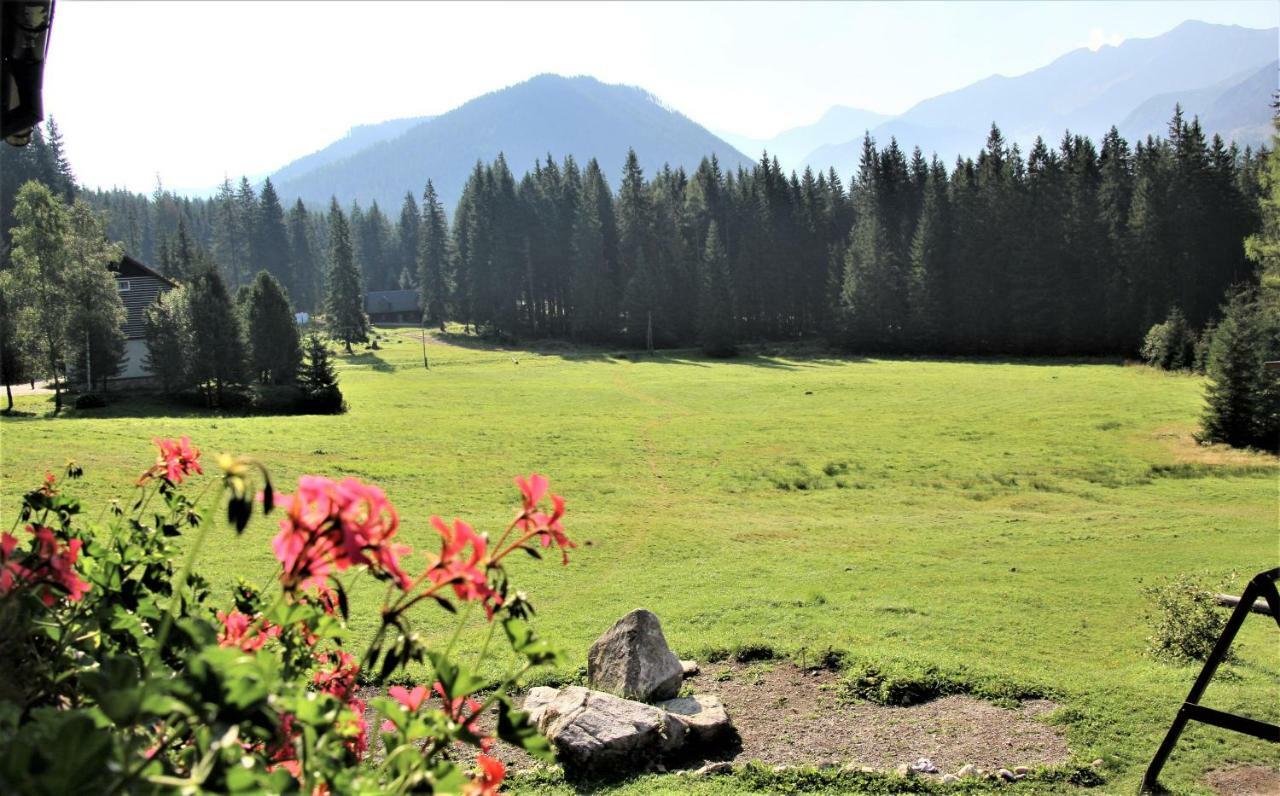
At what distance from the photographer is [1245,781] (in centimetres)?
702

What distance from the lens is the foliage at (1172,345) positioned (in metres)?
49.9

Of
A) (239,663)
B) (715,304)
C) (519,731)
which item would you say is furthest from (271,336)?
(239,663)

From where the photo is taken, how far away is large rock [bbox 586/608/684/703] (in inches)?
342

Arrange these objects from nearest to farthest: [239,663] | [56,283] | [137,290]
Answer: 1. [239,663]
2. [56,283]
3. [137,290]

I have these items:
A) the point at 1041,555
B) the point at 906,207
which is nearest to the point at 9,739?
the point at 1041,555

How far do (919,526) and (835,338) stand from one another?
5483 cm

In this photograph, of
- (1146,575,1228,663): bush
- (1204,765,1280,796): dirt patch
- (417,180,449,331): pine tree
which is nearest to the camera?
(1204,765,1280,796): dirt patch

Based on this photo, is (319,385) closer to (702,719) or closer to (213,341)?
(213,341)

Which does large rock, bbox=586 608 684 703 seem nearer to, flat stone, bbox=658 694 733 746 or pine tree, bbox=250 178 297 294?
flat stone, bbox=658 694 733 746

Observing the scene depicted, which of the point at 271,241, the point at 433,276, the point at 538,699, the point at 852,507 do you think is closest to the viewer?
the point at 538,699

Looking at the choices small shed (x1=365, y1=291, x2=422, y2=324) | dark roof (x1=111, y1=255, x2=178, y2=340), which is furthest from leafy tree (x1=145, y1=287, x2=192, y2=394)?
small shed (x1=365, y1=291, x2=422, y2=324)

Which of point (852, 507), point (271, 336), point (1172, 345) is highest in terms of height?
point (271, 336)

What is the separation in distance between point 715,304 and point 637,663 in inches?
2509

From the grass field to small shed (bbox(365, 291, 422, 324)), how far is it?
205 ft
